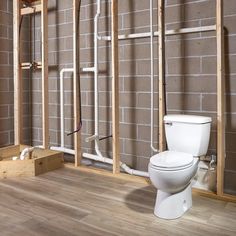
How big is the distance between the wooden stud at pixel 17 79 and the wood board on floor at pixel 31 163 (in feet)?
0.96

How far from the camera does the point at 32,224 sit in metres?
1.97

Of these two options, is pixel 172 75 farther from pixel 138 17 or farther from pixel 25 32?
pixel 25 32

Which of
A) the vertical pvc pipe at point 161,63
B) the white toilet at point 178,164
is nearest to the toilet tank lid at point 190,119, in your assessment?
the white toilet at point 178,164

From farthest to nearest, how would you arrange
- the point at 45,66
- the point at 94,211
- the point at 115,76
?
1. the point at 45,66
2. the point at 115,76
3. the point at 94,211

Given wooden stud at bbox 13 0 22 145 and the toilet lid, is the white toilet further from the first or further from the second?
wooden stud at bbox 13 0 22 145

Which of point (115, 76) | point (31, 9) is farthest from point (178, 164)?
point (31, 9)

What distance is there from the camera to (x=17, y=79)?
354 cm

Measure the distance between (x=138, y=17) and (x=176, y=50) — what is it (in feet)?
1.74

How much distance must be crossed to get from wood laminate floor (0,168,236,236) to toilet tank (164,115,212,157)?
1.41 ft

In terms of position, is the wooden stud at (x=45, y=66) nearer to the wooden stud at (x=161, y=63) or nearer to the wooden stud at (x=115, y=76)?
the wooden stud at (x=115, y=76)

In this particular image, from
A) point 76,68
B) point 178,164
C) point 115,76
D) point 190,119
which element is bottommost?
point 178,164

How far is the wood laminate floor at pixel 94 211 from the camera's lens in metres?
1.90

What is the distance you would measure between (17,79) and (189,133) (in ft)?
7.20

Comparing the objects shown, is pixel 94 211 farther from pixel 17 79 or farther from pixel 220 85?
pixel 17 79
